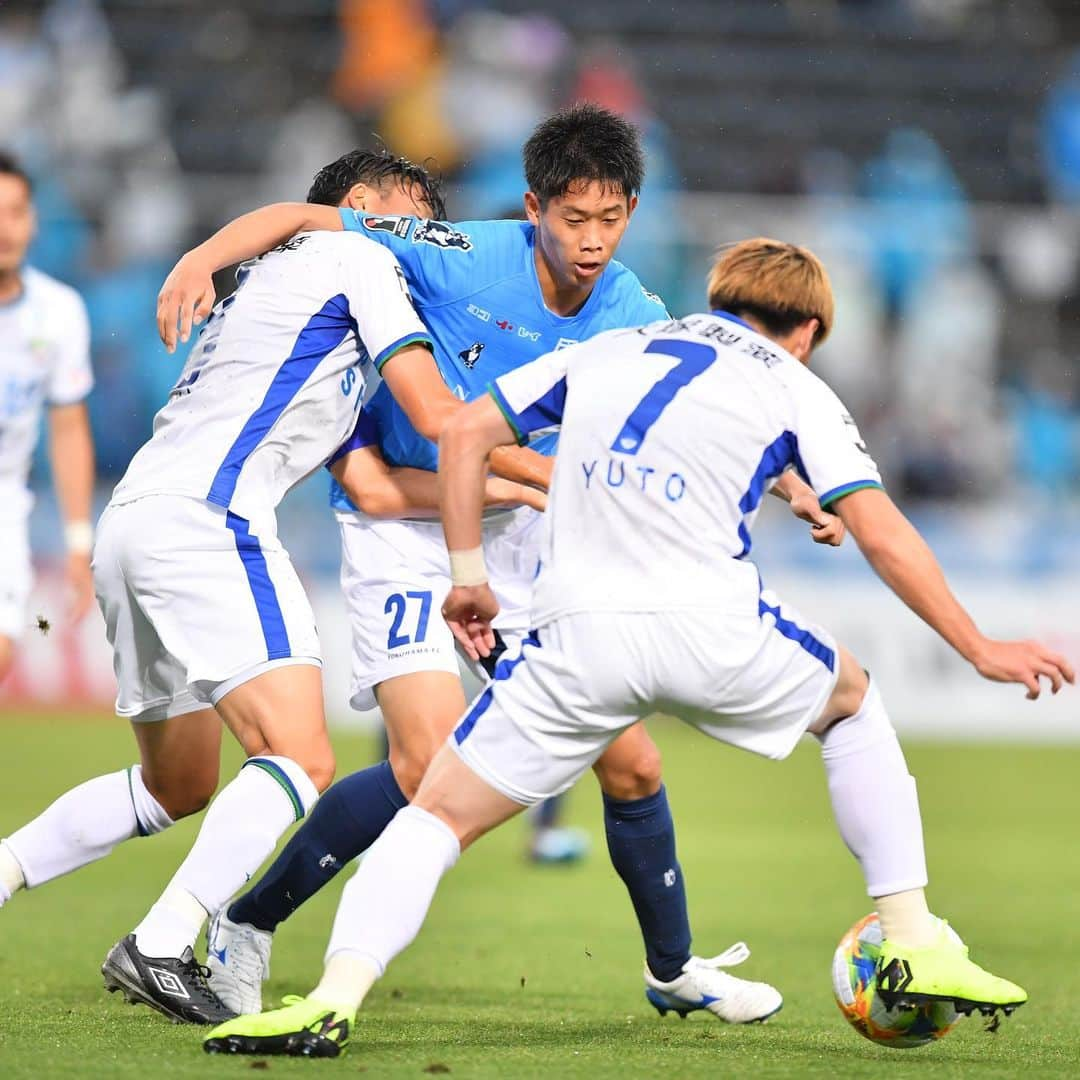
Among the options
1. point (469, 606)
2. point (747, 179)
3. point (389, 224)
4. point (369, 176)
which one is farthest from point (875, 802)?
point (747, 179)

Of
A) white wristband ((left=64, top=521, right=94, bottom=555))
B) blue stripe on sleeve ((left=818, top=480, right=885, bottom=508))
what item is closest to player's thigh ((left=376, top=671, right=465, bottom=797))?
blue stripe on sleeve ((left=818, top=480, right=885, bottom=508))

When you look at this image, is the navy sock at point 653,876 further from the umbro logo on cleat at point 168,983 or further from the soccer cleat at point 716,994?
the umbro logo on cleat at point 168,983

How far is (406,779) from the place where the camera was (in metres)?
5.41

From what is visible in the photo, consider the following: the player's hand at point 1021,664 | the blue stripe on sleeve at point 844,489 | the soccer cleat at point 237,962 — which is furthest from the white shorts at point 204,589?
the player's hand at point 1021,664

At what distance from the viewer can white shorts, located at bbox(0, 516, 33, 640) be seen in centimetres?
741

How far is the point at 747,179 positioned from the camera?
19.2m

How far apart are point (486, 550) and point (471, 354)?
63 centimetres

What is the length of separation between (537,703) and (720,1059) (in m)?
0.98

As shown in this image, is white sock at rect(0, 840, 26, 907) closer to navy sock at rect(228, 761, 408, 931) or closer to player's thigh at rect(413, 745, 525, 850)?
navy sock at rect(228, 761, 408, 931)

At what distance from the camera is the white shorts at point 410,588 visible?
5566 mm

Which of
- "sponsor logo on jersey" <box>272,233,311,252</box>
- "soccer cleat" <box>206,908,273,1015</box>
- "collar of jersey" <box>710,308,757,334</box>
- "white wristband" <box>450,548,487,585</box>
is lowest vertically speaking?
"soccer cleat" <box>206,908,273,1015</box>

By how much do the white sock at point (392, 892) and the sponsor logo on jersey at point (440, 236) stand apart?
6.38ft

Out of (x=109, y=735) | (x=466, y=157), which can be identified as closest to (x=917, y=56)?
(x=466, y=157)

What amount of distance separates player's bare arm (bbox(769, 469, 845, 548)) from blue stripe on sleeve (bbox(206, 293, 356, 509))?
1.23 m
